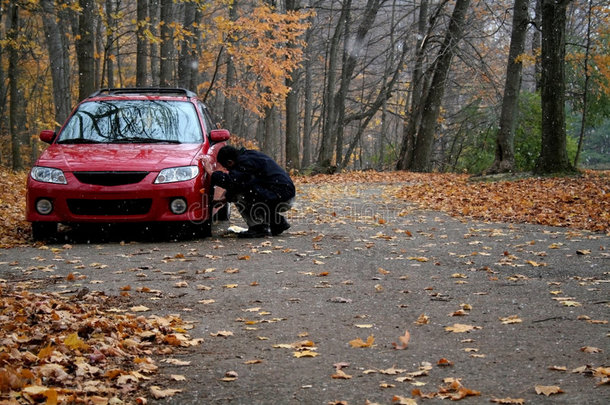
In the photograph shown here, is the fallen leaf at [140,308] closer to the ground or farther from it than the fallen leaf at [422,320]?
closer to the ground

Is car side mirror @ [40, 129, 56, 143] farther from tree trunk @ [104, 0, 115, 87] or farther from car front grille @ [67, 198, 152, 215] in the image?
tree trunk @ [104, 0, 115, 87]

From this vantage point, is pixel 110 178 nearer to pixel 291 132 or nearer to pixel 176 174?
pixel 176 174

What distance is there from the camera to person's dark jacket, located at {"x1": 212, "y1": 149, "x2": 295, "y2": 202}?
8977 mm

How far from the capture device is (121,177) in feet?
26.7

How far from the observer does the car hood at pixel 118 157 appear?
8195 millimetres

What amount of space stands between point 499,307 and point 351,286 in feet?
4.79

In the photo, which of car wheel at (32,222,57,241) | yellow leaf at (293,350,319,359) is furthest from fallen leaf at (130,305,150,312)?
car wheel at (32,222,57,241)

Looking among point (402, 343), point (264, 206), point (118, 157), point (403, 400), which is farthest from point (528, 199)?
point (403, 400)

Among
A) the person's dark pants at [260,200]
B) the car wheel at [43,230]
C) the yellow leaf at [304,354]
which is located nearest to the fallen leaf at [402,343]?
the yellow leaf at [304,354]

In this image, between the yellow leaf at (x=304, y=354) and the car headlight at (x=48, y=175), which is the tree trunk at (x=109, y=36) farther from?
the yellow leaf at (x=304, y=354)

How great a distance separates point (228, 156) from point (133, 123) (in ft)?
5.22

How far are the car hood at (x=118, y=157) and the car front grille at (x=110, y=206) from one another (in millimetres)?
414

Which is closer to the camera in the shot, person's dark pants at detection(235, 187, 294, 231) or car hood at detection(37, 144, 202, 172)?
car hood at detection(37, 144, 202, 172)

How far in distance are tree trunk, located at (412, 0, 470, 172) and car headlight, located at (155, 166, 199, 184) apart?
1442 centimetres
